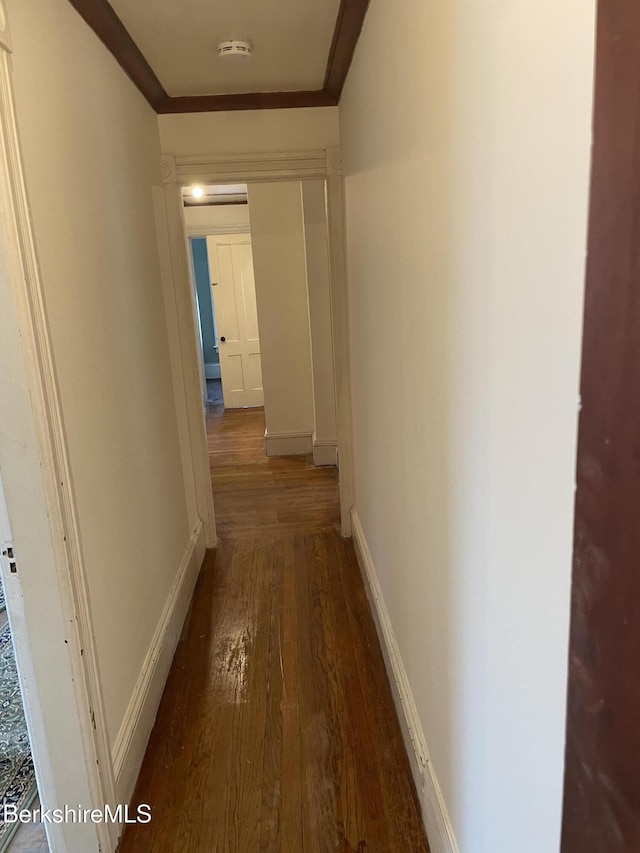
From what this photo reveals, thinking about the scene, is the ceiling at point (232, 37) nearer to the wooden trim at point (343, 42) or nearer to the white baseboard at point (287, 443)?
the wooden trim at point (343, 42)

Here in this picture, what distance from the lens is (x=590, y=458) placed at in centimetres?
54

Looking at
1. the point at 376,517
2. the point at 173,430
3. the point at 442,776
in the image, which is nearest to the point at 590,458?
the point at 442,776

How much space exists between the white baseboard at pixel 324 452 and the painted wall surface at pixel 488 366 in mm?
3008

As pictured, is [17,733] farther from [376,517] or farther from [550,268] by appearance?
[550,268]

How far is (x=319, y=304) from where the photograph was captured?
173 inches

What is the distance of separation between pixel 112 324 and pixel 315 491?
257cm

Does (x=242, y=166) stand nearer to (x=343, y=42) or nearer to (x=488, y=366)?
(x=343, y=42)

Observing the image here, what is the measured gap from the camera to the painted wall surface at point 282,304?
4.85 meters

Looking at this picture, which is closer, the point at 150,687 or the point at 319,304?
the point at 150,687

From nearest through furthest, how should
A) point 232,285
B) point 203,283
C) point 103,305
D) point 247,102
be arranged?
point 103,305 → point 247,102 → point 232,285 → point 203,283

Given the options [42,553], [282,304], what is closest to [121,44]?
[42,553]

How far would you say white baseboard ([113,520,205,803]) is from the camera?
1766 millimetres

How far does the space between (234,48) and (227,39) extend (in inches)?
1.5

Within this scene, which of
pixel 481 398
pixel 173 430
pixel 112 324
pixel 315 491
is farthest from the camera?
pixel 315 491
